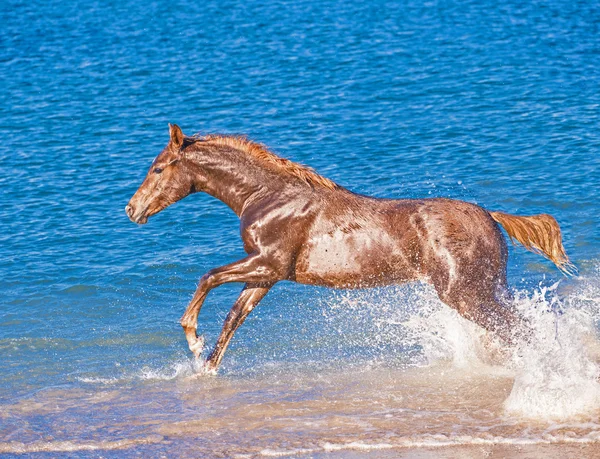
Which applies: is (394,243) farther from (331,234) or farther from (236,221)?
(236,221)

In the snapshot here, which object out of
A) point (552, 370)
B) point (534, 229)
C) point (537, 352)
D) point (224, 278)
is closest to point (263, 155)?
point (224, 278)

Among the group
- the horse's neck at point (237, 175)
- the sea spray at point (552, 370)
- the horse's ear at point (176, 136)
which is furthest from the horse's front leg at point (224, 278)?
the sea spray at point (552, 370)

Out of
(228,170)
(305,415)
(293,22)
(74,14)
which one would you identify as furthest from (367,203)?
(74,14)

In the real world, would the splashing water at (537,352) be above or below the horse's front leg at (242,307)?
below

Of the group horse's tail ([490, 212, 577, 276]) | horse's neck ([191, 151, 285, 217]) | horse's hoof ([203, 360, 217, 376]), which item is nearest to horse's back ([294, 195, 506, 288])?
horse's tail ([490, 212, 577, 276])

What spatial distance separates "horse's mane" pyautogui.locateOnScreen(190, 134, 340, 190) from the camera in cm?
918

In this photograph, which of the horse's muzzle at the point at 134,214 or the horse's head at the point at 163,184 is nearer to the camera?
the horse's head at the point at 163,184

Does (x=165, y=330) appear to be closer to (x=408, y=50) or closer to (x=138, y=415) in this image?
(x=138, y=415)

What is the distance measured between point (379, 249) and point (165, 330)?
3.20 m

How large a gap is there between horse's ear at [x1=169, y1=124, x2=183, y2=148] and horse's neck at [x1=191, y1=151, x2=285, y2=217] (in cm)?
22

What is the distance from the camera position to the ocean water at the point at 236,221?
833 centimetres

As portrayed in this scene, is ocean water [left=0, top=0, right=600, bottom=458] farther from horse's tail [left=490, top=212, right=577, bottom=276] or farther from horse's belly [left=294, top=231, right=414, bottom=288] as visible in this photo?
horse's belly [left=294, top=231, right=414, bottom=288]

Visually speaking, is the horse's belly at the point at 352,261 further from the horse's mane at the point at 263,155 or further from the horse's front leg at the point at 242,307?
the horse's mane at the point at 263,155

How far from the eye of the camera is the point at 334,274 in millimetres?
9000
